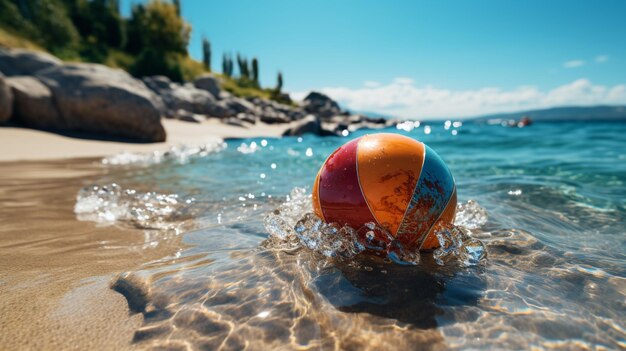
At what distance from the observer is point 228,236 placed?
3.35 m

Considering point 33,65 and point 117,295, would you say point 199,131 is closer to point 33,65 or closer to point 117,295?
point 33,65

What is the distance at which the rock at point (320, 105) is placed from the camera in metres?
50.5

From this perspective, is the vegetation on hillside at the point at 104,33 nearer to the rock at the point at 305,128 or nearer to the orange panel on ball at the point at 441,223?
the rock at the point at 305,128

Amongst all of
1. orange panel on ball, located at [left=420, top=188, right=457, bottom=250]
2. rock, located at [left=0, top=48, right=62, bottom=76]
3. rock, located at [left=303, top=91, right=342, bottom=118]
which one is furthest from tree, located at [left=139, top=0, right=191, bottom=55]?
orange panel on ball, located at [left=420, top=188, right=457, bottom=250]

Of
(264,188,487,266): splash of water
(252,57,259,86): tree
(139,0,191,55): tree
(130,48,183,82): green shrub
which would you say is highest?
(139,0,191,55): tree

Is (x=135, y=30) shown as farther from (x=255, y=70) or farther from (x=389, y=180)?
(x=389, y=180)

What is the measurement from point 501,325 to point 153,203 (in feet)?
13.5

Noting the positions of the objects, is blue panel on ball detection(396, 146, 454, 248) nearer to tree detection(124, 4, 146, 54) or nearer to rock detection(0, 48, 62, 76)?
rock detection(0, 48, 62, 76)

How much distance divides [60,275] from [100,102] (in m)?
10.7

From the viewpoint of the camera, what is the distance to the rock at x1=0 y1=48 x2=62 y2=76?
12977mm

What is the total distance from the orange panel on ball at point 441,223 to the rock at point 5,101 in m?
12.5

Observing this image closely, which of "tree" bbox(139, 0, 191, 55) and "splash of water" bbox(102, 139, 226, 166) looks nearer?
"splash of water" bbox(102, 139, 226, 166)

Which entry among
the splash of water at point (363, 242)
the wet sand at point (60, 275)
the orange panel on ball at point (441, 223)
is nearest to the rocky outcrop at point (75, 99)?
the wet sand at point (60, 275)

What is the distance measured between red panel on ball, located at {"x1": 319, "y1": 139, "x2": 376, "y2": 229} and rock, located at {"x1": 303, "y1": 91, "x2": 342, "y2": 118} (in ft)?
Answer: 154
